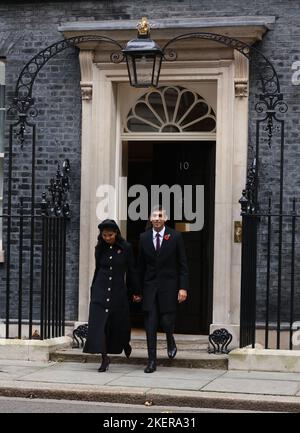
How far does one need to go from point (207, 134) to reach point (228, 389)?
4.00 meters

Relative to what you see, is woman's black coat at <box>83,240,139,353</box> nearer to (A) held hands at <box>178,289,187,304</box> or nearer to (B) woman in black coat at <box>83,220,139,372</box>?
(B) woman in black coat at <box>83,220,139,372</box>

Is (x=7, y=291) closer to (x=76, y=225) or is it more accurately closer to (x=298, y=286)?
(x=76, y=225)

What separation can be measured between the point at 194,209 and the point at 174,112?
1295mm

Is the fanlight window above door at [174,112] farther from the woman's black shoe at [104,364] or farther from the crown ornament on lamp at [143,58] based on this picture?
the woman's black shoe at [104,364]

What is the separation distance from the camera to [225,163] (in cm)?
1231

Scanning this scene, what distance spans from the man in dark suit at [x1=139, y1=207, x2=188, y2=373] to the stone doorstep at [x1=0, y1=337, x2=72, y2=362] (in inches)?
51.6

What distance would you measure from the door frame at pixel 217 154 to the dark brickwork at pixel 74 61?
144 millimetres

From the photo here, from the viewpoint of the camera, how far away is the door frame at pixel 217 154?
12.3 metres

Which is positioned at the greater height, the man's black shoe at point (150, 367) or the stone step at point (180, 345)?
the stone step at point (180, 345)

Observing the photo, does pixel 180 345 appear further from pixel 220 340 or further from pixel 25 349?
pixel 25 349

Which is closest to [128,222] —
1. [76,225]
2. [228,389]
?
[76,225]

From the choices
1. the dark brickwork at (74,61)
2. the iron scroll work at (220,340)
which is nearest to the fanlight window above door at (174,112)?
the dark brickwork at (74,61)

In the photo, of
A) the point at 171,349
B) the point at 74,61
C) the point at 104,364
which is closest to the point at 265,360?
the point at 171,349

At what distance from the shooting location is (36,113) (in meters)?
12.9
